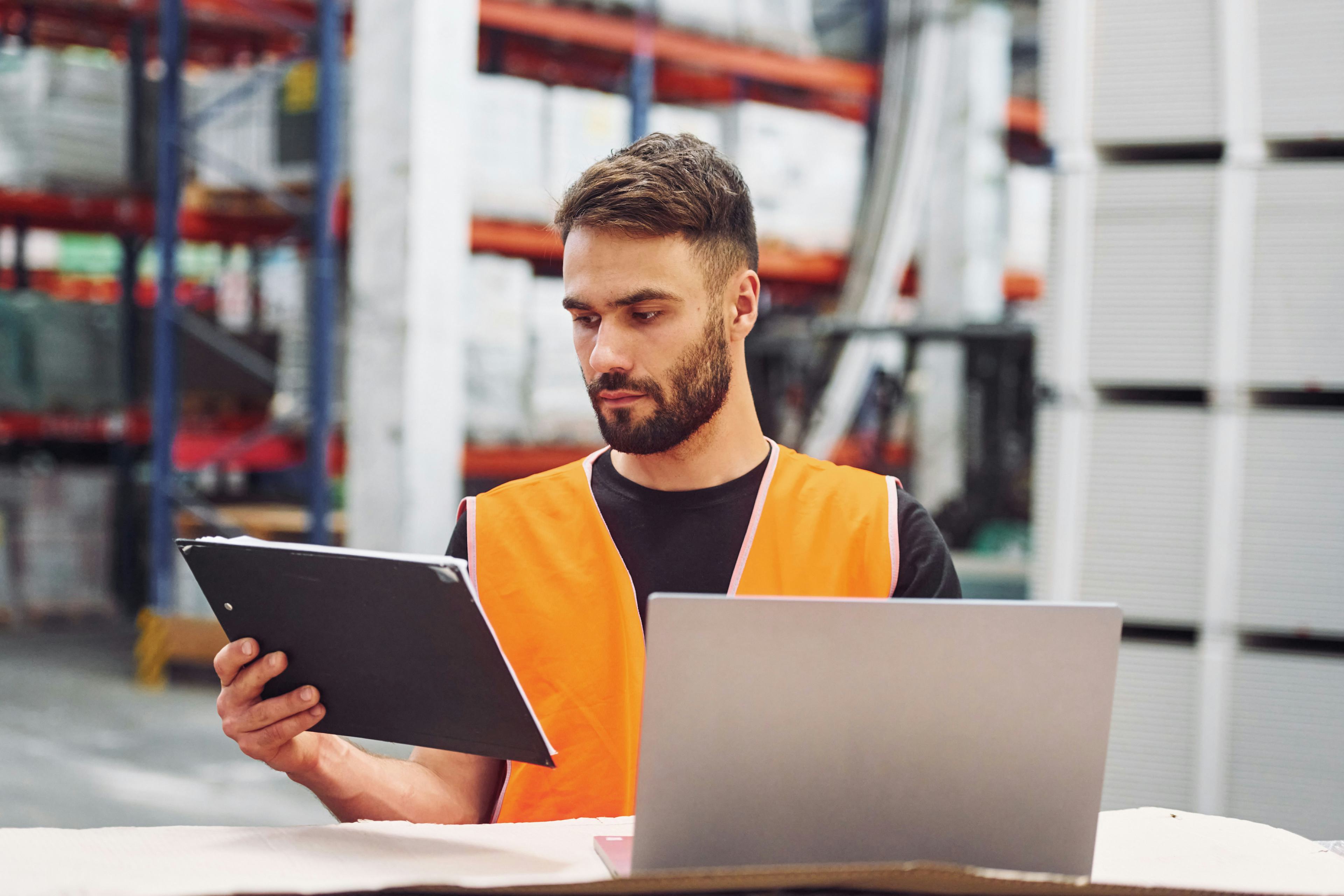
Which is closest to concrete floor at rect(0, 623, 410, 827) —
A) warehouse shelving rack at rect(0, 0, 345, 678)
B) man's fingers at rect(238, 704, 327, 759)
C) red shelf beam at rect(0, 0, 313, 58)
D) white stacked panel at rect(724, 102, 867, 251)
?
warehouse shelving rack at rect(0, 0, 345, 678)

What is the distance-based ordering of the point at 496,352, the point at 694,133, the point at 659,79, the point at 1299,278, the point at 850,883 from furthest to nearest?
the point at 659,79, the point at 496,352, the point at 694,133, the point at 1299,278, the point at 850,883

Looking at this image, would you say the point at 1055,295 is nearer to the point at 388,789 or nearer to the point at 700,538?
the point at 700,538

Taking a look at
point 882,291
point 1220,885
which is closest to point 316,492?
point 882,291

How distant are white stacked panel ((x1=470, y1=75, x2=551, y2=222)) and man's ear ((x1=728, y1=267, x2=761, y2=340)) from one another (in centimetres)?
495

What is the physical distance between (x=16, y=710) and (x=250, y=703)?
5.11m

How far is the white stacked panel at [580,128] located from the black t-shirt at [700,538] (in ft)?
16.8

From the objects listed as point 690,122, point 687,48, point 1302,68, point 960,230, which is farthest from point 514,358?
point 1302,68

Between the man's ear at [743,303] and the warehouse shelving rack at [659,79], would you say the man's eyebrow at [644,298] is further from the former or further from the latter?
the warehouse shelving rack at [659,79]

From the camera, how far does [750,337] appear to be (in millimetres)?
8469

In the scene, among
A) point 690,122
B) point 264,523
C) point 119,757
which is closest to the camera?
point 119,757

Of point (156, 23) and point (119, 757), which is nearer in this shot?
point (119, 757)

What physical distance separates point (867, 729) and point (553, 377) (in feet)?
19.0

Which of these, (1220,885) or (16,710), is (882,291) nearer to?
(16,710)

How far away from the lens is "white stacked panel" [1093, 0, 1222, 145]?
2758 millimetres
